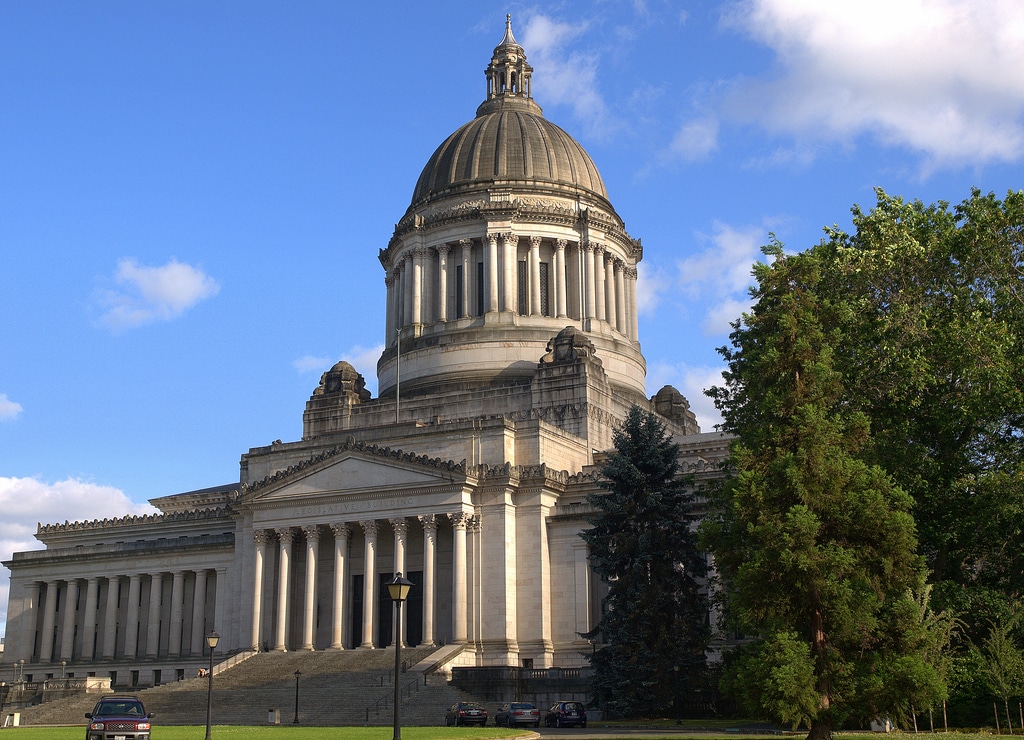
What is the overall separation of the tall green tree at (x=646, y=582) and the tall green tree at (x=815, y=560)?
1215 cm

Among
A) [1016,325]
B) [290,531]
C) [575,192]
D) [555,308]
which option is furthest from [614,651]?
[575,192]

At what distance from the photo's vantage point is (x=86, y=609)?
2901 inches

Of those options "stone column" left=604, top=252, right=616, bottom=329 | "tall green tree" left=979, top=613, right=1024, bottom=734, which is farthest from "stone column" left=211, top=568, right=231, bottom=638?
"tall green tree" left=979, top=613, right=1024, bottom=734

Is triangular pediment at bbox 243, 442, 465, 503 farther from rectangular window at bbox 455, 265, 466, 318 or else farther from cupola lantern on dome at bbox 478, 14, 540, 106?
cupola lantern on dome at bbox 478, 14, 540, 106

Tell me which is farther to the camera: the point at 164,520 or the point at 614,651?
the point at 164,520

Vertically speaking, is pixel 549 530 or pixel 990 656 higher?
pixel 549 530

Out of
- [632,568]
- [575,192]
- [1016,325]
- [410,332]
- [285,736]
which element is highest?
[575,192]

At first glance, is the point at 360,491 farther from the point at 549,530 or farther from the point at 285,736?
the point at 285,736

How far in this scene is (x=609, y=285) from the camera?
78812 millimetres

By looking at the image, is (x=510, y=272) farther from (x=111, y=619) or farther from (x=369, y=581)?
(x=111, y=619)

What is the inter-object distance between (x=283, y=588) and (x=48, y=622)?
21338 millimetres

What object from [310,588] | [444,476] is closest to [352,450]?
[444,476]

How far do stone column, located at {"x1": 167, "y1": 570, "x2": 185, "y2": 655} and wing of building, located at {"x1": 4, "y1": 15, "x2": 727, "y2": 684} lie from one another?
0.13 metres

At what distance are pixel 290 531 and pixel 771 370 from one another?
36.5 metres
